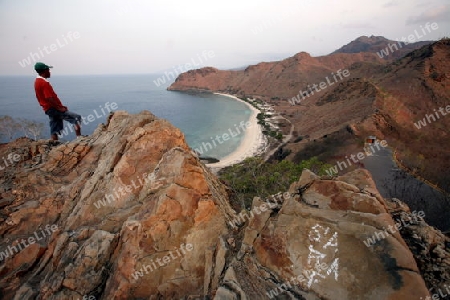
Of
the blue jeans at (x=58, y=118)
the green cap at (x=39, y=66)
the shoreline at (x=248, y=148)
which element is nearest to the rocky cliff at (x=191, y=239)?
the blue jeans at (x=58, y=118)

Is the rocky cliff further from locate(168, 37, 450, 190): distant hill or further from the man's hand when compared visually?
locate(168, 37, 450, 190): distant hill

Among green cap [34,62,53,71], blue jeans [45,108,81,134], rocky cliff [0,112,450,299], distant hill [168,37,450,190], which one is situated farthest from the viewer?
distant hill [168,37,450,190]

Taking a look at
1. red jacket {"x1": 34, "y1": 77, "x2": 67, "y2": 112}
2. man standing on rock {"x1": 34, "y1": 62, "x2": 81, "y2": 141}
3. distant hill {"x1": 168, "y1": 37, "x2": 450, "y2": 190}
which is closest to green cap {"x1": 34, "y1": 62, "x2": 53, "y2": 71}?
man standing on rock {"x1": 34, "y1": 62, "x2": 81, "y2": 141}

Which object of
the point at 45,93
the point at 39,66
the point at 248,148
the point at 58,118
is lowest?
the point at 248,148

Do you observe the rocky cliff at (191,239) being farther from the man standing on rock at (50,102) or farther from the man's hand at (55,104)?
the man's hand at (55,104)

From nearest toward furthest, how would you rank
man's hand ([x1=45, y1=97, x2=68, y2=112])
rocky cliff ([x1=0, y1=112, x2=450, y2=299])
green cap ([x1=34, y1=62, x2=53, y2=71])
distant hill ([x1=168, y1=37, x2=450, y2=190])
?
rocky cliff ([x1=0, y1=112, x2=450, y2=299]), green cap ([x1=34, y1=62, x2=53, y2=71]), man's hand ([x1=45, y1=97, x2=68, y2=112]), distant hill ([x1=168, y1=37, x2=450, y2=190])

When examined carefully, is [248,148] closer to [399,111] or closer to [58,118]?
[399,111]

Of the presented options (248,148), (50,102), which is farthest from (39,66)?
(248,148)
